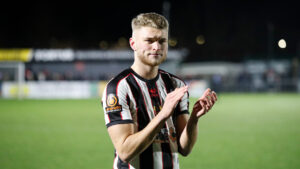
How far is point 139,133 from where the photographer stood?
2506 mm

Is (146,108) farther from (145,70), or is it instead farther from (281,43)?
(281,43)

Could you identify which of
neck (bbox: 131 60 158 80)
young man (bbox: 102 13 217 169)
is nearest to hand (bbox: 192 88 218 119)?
young man (bbox: 102 13 217 169)

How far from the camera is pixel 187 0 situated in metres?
61.9

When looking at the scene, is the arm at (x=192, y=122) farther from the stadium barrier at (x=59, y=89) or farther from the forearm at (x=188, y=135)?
the stadium barrier at (x=59, y=89)

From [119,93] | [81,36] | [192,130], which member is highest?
[81,36]

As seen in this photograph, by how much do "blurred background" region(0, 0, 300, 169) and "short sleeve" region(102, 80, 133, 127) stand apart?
8.06ft

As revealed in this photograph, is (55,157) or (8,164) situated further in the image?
(55,157)

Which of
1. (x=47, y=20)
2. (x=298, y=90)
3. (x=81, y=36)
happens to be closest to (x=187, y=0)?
(x=81, y=36)

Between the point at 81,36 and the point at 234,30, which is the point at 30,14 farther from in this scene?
the point at 234,30

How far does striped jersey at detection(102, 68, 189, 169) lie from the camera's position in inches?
107

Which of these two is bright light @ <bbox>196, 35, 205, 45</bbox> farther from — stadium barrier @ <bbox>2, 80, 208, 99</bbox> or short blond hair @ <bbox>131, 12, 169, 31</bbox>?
short blond hair @ <bbox>131, 12, 169, 31</bbox>

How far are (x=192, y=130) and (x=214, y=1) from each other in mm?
52450

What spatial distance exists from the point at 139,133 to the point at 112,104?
1.18ft

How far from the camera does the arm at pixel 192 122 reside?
2655 mm
